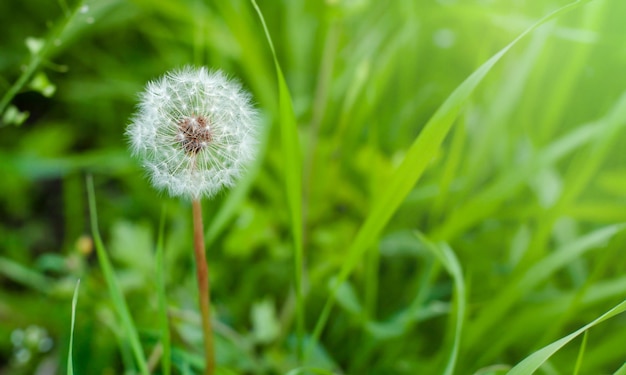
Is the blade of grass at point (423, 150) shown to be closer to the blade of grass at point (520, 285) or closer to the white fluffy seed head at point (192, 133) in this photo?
the white fluffy seed head at point (192, 133)

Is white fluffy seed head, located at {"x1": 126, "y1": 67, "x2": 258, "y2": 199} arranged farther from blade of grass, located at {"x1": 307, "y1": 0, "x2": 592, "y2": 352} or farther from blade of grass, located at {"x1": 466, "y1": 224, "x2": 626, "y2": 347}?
blade of grass, located at {"x1": 466, "y1": 224, "x2": 626, "y2": 347}

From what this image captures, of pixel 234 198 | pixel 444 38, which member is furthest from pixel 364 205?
pixel 444 38

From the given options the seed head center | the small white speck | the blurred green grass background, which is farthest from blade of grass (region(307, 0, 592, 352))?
the small white speck

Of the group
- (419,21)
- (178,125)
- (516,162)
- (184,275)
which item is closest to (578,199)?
(516,162)

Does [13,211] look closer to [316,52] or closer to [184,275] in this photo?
[184,275]

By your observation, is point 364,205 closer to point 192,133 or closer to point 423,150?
point 423,150
